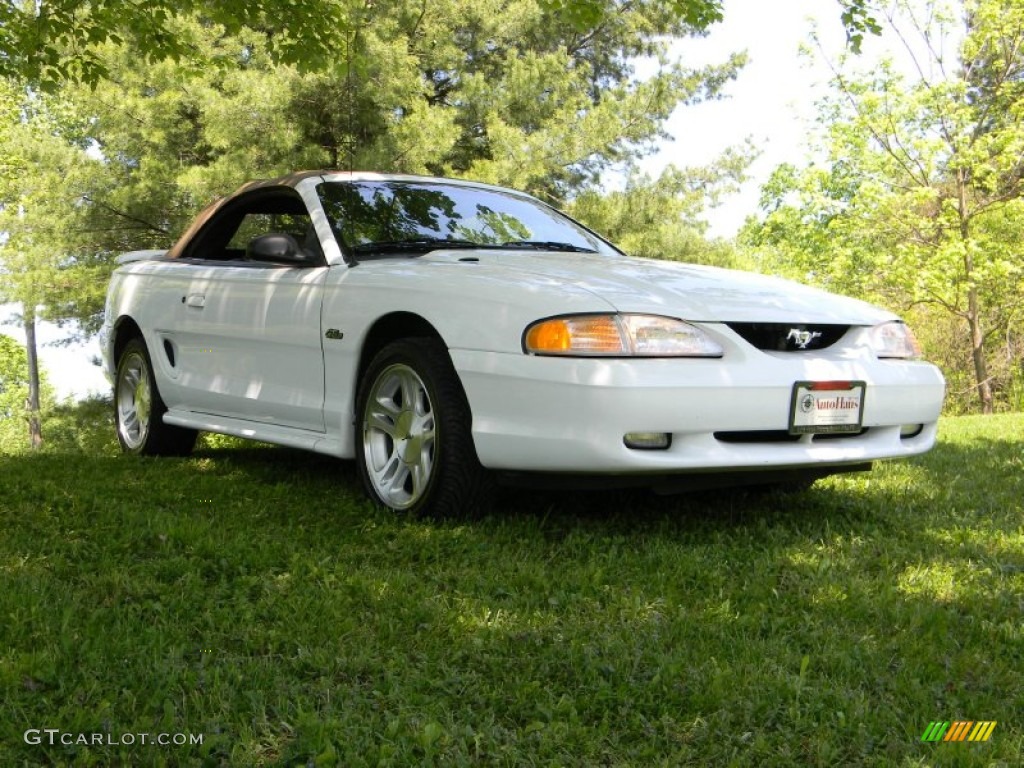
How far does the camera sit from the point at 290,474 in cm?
569

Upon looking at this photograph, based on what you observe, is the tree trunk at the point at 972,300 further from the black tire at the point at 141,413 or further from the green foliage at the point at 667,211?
the black tire at the point at 141,413

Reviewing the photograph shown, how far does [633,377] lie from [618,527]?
0.83 m

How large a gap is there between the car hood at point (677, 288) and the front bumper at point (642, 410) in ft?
0.68

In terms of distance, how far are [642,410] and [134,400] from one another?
424cm

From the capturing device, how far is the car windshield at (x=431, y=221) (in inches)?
196

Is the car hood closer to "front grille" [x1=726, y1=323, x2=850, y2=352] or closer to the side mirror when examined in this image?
"front grille" [x1=726, y1=323, x2=850, y2=352]

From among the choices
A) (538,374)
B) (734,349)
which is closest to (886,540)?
(734,349)

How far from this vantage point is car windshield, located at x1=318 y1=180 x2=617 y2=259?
16.3 feet

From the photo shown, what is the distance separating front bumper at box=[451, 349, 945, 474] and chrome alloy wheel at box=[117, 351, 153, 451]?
3.20 m

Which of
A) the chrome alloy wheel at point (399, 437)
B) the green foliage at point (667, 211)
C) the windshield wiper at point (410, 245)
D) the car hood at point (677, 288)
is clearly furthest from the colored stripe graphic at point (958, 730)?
the green foliage at point (667, 211)

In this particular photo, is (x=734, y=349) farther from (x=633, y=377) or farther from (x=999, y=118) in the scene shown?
(x=999, y=118)

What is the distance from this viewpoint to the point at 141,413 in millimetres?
6602

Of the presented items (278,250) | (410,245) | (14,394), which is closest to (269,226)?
(278,250)

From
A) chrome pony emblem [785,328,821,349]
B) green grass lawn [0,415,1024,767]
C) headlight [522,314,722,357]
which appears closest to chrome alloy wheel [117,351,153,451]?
green grass lawn [0,415,1024,767]
